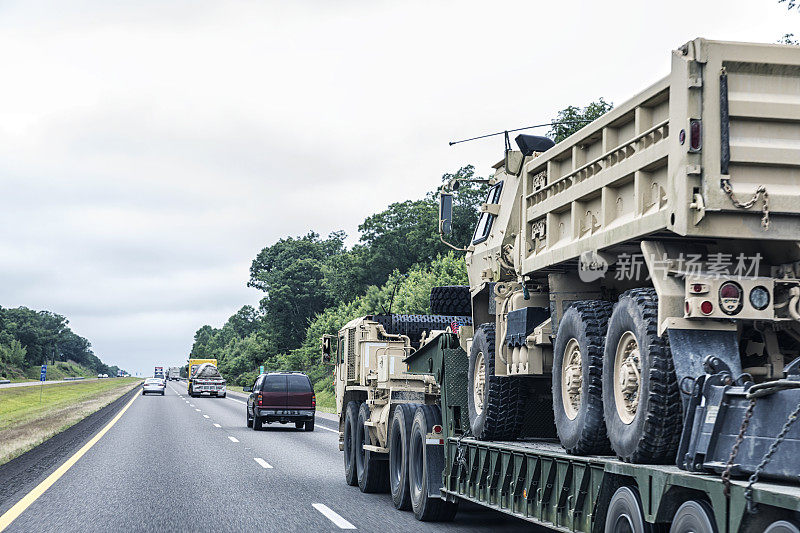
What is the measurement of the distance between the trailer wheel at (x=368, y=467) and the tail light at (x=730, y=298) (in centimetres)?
839

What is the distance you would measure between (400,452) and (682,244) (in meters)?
6.76

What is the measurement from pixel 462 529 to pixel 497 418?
1699 millimetres

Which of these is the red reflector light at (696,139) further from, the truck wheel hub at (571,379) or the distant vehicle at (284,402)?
the distant vehicle at (284,402)

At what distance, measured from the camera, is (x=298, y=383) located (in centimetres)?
3011

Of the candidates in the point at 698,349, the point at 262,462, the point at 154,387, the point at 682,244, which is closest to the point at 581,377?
the point at 682,244

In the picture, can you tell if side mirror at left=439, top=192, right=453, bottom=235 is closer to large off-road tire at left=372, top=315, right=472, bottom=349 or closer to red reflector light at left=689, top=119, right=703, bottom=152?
large off-road tire at left=372, top=315, right=472, bottom=349

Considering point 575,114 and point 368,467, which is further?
point 575,114

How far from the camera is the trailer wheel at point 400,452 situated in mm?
11961

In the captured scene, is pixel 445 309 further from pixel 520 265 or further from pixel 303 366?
pixel 303 366

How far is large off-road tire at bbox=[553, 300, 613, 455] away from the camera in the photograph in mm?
7184

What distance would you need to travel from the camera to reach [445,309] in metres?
12.5

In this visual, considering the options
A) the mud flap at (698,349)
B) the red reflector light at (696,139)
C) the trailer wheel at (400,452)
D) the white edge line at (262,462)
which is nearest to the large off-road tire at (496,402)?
the trailer wheel at (400,452)

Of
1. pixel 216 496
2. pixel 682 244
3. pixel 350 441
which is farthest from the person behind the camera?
pixel 350 441

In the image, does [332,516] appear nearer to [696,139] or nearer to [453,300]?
[453,300]
